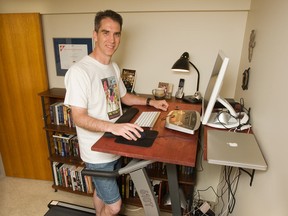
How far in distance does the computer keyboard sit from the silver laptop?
13.0 inches

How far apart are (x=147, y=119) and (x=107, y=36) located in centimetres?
60

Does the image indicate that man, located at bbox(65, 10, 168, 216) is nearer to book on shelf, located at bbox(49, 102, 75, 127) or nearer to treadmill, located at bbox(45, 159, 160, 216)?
treadmill, located at bbox(45, 159, 160, 216)

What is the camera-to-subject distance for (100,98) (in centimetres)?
136

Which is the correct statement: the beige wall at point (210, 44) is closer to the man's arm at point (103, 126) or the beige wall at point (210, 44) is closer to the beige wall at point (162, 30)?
the beige wall at point (162, 30)

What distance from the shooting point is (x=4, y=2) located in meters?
1.99

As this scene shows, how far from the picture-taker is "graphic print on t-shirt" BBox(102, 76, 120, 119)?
1.42m

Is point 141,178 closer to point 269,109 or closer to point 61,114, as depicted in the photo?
point 269,109

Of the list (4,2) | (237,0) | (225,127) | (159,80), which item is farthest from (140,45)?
(4,2)

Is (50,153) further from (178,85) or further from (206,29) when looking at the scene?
(206,29)

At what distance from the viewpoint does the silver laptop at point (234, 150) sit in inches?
34.2

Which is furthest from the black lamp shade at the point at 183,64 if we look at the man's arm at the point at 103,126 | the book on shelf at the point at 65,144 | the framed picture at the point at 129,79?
the book on shelf at the point at 65,144

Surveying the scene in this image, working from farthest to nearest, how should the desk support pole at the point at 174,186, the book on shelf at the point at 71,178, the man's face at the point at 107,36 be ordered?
the book on shelf at the point at 71,178 → the man's face at the point at 107,36 → the desk support pole at the point at 174,186

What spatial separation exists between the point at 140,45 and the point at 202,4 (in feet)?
2.03

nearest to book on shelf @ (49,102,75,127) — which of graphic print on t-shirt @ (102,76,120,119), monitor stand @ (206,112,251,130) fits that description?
graphic print on t-shirt @ (102,76,120,119)
